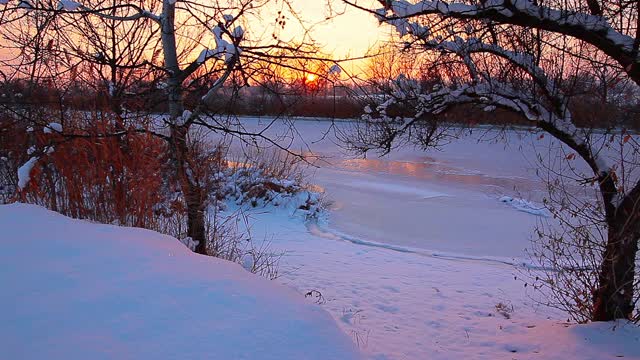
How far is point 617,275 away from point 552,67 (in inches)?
98.9

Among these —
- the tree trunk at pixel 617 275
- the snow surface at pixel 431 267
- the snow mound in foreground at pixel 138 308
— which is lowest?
the snow surface at pixel 431 267

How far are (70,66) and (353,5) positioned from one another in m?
3.47

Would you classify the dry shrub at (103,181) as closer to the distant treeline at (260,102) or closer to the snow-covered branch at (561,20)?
the distant treeline at (260,102)

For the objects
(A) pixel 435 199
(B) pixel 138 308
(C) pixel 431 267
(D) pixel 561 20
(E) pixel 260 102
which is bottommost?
(C) pixel 431 267

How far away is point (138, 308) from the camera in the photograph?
2295 millimetres

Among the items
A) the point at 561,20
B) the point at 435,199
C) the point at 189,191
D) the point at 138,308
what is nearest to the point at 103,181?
the point at 189,191

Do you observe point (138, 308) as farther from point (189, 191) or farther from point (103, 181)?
point (103, 181)

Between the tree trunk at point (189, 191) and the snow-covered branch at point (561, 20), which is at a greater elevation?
the snow-covered branch at point (561, 20)

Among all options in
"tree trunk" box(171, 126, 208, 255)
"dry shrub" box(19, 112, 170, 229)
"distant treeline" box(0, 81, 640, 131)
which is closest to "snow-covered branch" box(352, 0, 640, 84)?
"distant treeline" box(0, 81, 640, 131)

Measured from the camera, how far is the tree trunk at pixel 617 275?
481cm

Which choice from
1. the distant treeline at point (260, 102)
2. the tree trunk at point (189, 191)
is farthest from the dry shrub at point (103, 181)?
the distant treeline at point (260, 102)

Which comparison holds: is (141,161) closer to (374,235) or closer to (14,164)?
(14,164)

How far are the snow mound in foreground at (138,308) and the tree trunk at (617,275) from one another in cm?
373

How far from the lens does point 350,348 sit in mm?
2410
